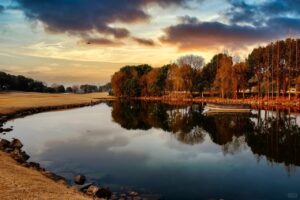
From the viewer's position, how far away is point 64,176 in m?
28.8

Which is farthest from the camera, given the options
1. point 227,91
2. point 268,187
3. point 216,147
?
point 227,91

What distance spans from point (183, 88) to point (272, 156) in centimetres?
12385

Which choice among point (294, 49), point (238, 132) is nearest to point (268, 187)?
point (238, 132)

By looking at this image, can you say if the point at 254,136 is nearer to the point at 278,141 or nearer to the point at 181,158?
the point at 278,141

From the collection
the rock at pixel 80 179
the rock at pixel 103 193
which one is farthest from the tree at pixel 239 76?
the rock at pixel 103 193

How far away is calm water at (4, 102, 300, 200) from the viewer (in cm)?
2553

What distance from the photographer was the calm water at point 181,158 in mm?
25531

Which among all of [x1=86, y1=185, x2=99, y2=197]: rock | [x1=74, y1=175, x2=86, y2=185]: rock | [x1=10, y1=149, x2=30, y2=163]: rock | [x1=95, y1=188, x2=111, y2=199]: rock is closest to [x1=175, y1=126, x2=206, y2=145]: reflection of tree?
[x1=10, y1=149, x2=30, y2=163]: rock

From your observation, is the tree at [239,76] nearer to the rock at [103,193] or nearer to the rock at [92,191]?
the rock at [92,191]

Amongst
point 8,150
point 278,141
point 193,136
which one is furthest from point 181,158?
point 8,150

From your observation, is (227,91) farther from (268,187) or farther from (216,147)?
(268,187)

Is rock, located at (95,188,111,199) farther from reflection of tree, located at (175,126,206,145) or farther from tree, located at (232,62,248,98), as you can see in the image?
tree, located at (232,62,248,98)

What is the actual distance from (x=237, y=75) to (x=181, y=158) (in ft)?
333

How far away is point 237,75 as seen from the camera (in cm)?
13250
